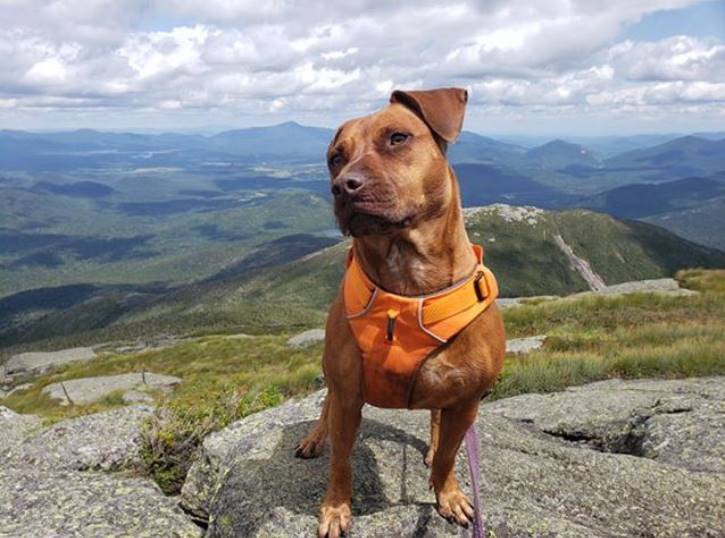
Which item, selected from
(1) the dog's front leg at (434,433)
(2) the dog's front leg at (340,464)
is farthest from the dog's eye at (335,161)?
(1) the dog's front leg at (434,433)

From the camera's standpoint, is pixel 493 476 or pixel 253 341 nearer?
pixel 493 476

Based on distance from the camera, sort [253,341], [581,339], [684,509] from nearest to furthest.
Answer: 1. [684,509]
2. [581,339]
3. [253,341]

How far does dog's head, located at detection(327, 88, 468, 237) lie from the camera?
3.66 meters

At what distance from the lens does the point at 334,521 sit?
473 centimetres

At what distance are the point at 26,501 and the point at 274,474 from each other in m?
2.97

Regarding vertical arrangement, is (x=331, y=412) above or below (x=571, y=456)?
above

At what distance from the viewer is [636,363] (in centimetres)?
1262

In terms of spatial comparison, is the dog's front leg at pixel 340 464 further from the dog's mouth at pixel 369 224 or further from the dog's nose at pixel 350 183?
the dog's nose at pixel 350 183

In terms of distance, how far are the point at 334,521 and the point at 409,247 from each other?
→ 7.55ft

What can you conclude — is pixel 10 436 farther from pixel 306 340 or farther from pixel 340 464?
pixel 306 340

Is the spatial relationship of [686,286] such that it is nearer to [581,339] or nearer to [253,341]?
[581,339]

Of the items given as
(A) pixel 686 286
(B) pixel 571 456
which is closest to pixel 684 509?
(B) pixel 571 456

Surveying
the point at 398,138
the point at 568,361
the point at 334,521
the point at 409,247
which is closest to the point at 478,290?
the point at 409,247

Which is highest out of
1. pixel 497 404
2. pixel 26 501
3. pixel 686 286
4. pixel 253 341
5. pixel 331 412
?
pixel 331 412
